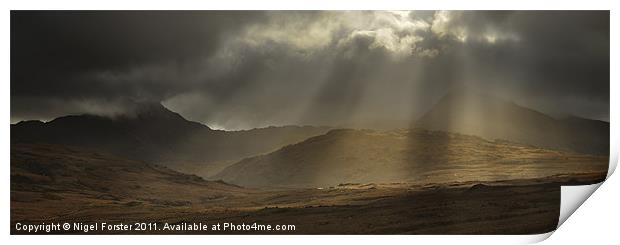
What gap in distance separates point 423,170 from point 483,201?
31 cm

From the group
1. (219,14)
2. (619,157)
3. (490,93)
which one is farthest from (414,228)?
(219,14)

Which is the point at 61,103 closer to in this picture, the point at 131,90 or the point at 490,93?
the point at 131,90

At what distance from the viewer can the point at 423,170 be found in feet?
9.91

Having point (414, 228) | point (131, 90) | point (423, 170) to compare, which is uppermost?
point (131, 90)

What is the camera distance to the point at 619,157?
10.0 feet

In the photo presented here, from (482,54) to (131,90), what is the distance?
5.30 feet

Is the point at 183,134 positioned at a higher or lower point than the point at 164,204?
higher

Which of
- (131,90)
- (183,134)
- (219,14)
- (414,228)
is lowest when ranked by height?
(414,228)

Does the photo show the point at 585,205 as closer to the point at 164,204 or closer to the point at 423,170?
the point at 423,170
